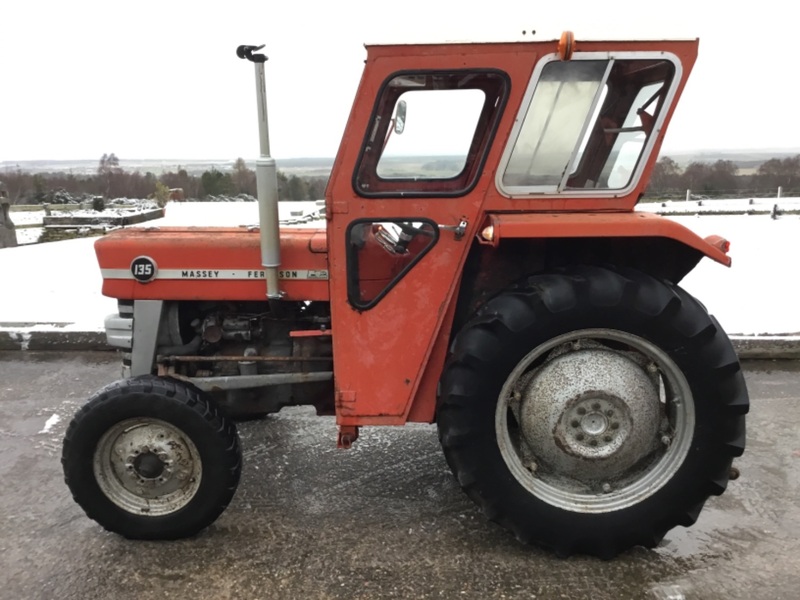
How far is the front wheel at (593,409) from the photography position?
2561 millimetres

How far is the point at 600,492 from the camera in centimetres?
284

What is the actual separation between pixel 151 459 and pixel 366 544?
1.07 meters

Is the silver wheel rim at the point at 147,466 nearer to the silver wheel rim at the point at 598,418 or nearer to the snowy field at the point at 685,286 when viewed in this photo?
the silver wheel rim at the point at 598,418

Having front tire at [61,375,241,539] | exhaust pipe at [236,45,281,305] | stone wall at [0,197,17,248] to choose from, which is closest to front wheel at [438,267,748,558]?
exhaust pipe at [236,45,281,305]

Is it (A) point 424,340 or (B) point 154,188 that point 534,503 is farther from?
(B) point 154,188

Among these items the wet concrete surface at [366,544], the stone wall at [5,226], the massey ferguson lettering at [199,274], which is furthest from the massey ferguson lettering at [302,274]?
the stone wall at [5,226]

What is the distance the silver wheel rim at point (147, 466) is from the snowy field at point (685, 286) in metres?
Answer: 1.68

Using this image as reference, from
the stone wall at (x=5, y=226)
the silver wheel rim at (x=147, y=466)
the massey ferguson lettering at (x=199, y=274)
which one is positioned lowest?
the silver wheel rim at (x=147, y=466)

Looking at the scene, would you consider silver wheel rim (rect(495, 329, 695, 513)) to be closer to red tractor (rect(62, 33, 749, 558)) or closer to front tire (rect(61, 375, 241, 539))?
red tractor (rect(62, 33, 749, 558))

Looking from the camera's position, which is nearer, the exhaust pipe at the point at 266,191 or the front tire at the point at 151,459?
the exhaust pipe at the point at 266,191

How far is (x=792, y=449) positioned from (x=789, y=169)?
19.3 meters

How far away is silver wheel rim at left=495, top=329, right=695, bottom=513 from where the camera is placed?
2717mm

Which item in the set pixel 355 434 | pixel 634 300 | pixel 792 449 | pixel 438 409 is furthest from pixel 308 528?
pixel 792 449

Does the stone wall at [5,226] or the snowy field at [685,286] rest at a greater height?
the stone wall at [5,226]
